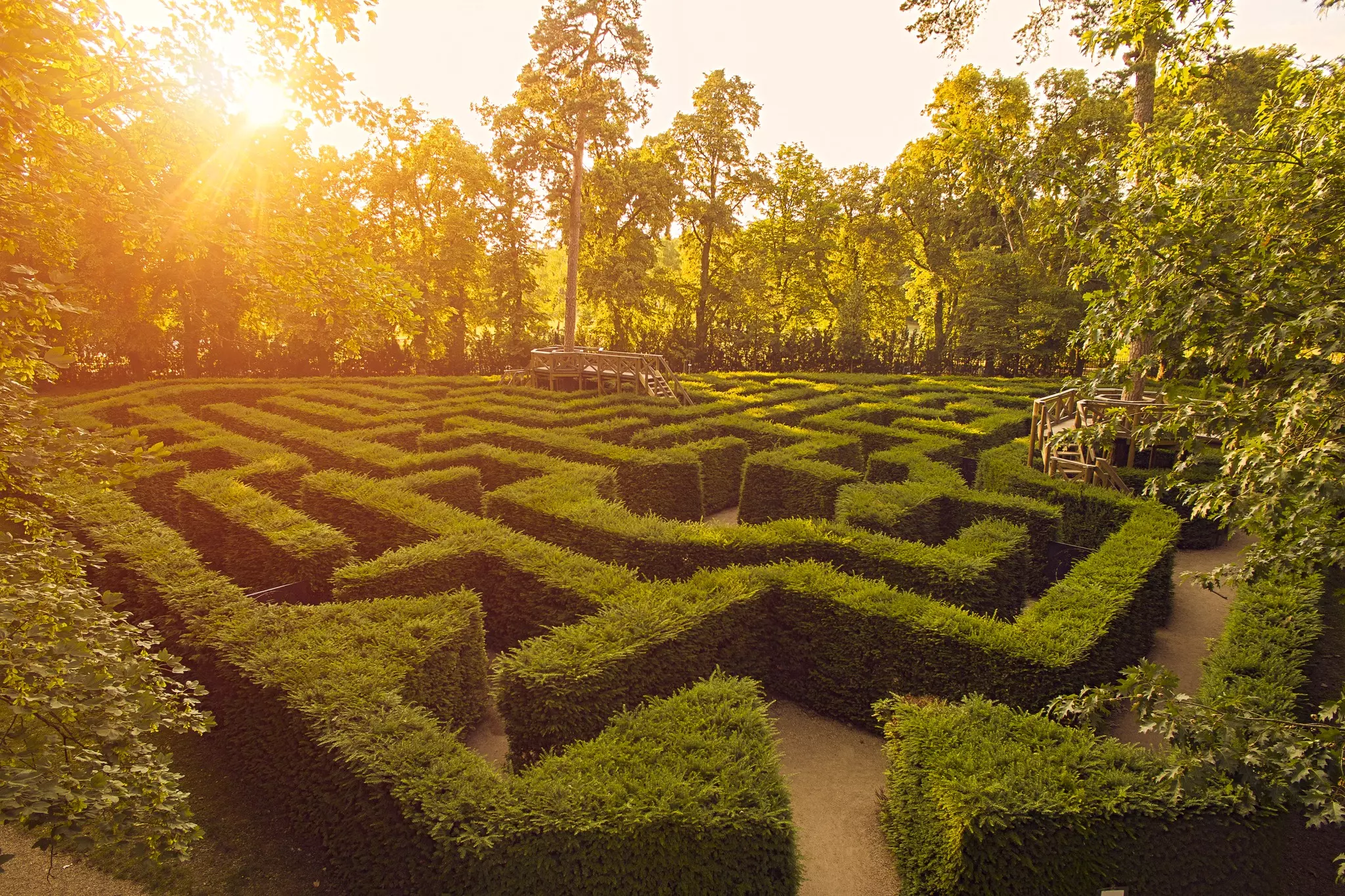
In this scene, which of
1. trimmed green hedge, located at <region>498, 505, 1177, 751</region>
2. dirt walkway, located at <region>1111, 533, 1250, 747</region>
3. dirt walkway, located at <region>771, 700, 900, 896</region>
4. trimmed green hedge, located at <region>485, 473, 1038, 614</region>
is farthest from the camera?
trimmed green hedge, located at <region>485, 473, 1038, 614</region>

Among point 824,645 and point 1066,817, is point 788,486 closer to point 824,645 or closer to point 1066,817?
point 824,645

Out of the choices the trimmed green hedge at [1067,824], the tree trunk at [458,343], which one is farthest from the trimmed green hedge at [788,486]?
the tree trunk at [458,343]

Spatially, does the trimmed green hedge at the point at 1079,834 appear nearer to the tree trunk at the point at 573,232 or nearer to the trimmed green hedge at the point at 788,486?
the trimmed green hedge at the point at 788,486

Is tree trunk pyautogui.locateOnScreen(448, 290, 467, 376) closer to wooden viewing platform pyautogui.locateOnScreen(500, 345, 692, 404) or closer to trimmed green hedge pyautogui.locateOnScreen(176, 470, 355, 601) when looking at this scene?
wooden viewing platform pyautogui.locateOnScreen(500, 345, 692, 404)

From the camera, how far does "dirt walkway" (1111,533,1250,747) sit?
7066 millimetres

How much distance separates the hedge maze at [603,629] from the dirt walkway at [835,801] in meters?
0.27

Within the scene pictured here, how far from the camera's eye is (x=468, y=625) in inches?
274

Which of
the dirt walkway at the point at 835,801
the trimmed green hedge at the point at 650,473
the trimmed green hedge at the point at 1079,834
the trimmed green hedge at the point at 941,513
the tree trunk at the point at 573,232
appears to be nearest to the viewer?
the trimmed green hedge at the point at 1079,834

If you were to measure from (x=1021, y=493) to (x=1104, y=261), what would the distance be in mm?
7257

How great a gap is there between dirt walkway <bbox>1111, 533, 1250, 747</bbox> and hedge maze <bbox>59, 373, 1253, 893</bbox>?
20.3 inches

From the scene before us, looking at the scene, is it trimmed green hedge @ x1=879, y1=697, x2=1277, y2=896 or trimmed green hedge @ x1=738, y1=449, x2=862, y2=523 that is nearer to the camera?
trimmed green hedge @ x1=879, y1=697, x2=1277, y2=896

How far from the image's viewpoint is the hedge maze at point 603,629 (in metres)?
4.50

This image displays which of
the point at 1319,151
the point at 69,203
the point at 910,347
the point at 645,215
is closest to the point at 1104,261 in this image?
the point at 1319,151

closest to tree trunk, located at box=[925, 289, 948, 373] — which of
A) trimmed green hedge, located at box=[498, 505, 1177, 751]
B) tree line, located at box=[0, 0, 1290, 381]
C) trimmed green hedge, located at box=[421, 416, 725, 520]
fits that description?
tree line, located at box=[0, 0, 1290, 381]
